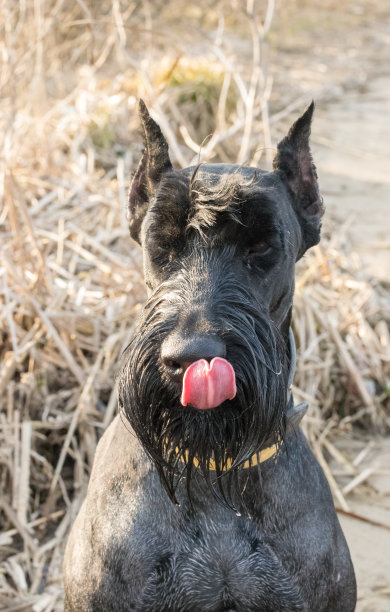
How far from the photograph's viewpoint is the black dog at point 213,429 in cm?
226

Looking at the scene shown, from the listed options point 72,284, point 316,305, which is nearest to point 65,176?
point 72,284

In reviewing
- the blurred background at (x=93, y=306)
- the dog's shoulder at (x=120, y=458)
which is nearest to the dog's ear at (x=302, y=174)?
the blurred background at (x=93, y=306)

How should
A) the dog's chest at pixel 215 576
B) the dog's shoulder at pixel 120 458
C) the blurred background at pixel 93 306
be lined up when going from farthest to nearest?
the blurred background at pixel 93 306 < the dog's shoulder at pixel 120 458 < the dog's chest at pixel 215 576

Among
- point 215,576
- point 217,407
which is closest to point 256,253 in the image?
point 217,407

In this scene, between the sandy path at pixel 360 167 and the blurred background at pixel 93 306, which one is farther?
the sandy path at pixel 360 167

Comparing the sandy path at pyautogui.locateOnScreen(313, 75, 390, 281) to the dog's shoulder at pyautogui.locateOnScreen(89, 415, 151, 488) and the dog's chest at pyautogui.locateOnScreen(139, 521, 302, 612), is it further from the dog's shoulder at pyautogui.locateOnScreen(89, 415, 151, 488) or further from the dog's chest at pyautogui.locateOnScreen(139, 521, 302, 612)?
the dog's chest at pyautogui.locateOnScreen(139, 521, 302, 612)

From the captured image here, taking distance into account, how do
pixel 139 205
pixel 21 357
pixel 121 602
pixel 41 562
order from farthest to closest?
pixel 21 357 → pixel 41 562 → pixel 139 205 → pixel 121 602

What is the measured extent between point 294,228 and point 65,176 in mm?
4040

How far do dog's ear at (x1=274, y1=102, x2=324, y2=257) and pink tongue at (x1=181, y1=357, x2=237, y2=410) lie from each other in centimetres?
90

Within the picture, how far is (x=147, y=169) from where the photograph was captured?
9.33 ft

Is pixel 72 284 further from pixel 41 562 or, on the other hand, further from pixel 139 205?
pixel 139 205

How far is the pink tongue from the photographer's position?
2104 millimetres

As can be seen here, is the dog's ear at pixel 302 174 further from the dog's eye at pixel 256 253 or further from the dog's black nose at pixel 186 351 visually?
the dog's black nose at pixel 186 351

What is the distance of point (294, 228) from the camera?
2766 mm
